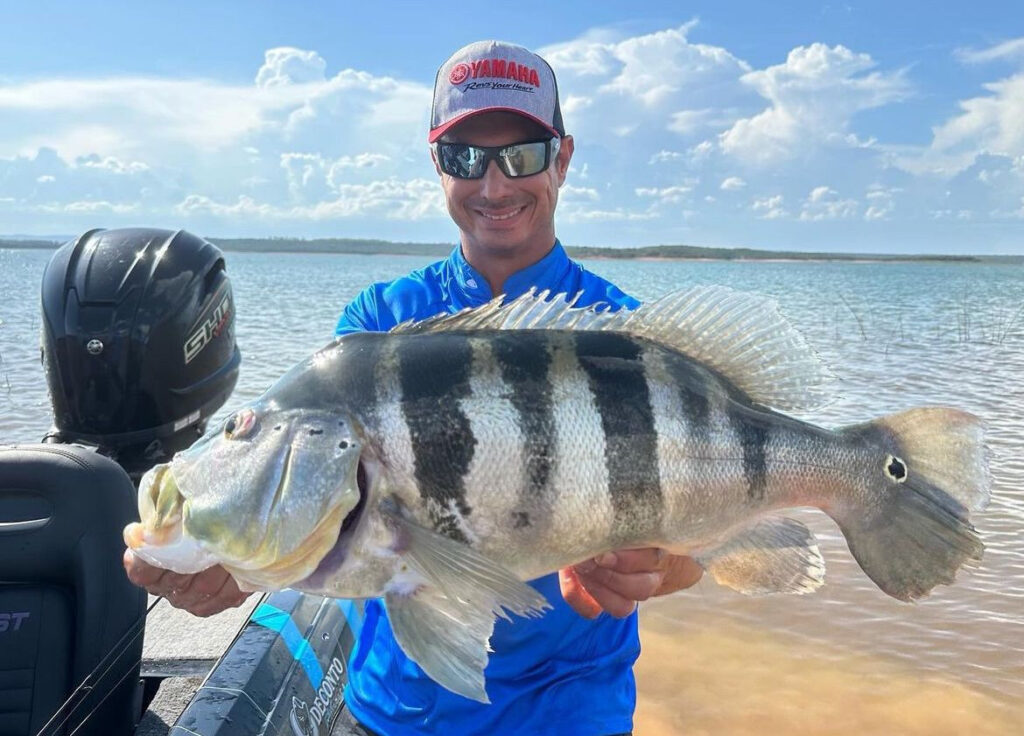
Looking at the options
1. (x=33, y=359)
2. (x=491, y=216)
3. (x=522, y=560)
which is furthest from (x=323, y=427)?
(x=33, y=359)

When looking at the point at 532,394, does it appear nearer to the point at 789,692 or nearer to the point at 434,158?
the point at 434,158

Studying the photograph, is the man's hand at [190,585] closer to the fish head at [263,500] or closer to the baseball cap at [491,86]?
the fish head at [263,500]

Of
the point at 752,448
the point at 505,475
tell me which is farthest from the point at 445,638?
the point at 752,448

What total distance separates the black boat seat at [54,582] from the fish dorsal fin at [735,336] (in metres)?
1.89

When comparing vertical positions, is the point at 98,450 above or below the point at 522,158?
below

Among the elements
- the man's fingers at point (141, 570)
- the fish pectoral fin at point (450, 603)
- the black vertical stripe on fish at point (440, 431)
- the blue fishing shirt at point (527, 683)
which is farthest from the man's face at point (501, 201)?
the man's fingers at point (141, 570)

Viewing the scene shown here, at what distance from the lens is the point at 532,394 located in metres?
1.79

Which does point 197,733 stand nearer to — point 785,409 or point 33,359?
point 785,409

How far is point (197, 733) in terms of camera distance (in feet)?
8.25

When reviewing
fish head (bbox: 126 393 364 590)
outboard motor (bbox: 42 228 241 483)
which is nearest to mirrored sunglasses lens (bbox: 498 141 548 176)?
fish head (bbox: 126 393 364 590)

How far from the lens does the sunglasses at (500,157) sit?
280cm

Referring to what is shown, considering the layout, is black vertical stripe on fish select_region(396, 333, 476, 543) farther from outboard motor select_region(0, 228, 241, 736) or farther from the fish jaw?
outboard motor select_region(0, 228, 241, 736)

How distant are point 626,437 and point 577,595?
60 cm

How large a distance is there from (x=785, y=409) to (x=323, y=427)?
3.99 feet
